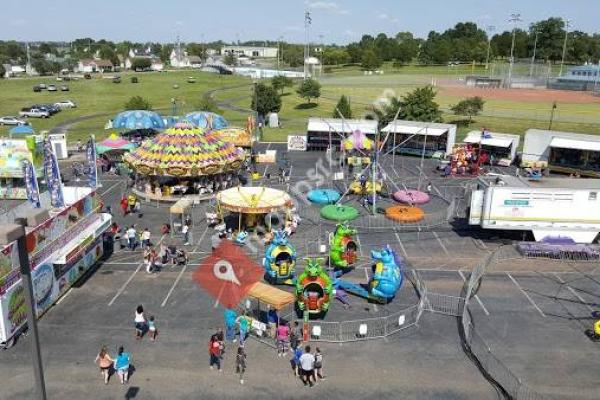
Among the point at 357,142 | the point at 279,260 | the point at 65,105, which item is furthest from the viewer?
the point at 65,105

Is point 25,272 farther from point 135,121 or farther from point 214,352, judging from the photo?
point 135,121

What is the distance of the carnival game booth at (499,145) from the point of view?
49128 millimetres

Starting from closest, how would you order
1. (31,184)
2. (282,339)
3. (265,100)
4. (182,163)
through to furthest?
(282,339) → (31,184) → (182,163) → (265,100)

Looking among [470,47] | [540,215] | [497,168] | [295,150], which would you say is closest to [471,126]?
[497,168]

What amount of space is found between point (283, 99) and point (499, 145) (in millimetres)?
53425

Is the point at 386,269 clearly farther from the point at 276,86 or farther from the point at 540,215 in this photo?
the point at 276,86

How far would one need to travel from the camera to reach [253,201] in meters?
29.5

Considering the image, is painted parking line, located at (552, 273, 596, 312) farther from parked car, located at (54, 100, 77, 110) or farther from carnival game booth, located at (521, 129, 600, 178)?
parked car, located at (54, 100, 77, 110)

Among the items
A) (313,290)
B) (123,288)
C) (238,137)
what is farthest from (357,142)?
(123,288)

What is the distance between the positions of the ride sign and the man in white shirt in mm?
2802

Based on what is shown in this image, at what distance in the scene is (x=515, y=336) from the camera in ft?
65.3

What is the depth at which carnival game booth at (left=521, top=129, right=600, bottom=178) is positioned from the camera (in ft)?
144

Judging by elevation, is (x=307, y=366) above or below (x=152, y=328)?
above

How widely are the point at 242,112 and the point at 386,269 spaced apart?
221ft
